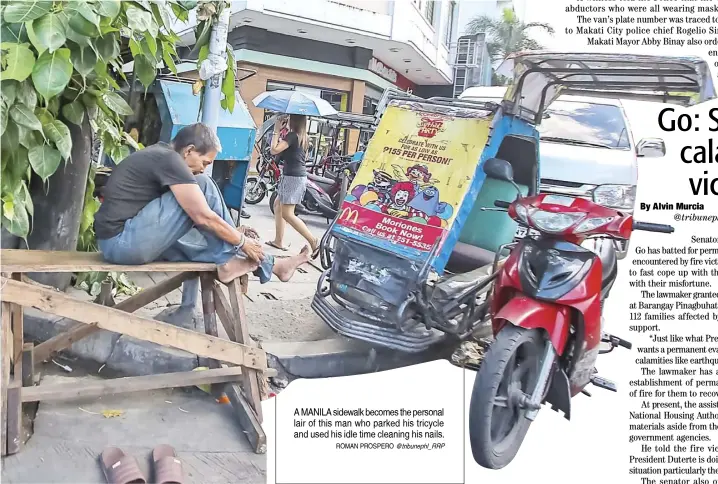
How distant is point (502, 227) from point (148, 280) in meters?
1.86

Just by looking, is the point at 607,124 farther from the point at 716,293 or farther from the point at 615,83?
the point at 716,293

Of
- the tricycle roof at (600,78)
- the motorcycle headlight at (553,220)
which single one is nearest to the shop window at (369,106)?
the tricycle roof at (600,78)

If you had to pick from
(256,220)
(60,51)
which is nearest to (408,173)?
(60,51)

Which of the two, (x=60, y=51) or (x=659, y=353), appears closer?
(x=60, y=51)

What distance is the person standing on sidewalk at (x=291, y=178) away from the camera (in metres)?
3.81

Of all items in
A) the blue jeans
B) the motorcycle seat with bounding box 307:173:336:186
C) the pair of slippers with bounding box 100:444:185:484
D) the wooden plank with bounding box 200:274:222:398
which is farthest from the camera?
the motorcycle seat with bounding box 307:173:336:186

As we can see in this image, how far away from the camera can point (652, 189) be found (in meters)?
2.09

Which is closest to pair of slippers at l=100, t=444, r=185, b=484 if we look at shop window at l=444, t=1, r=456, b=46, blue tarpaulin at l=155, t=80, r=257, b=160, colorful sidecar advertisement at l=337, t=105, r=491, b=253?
colorful sidecar advertisement at l=337, t=105, r=491, b=253

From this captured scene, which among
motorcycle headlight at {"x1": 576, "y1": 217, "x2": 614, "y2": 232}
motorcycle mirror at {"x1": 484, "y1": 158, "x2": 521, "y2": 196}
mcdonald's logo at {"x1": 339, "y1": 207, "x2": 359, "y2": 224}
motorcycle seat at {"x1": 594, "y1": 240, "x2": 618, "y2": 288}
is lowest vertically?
motorcycle seat at {"x1": 594, "y1": 240, "x2": 618, "y2": 288}

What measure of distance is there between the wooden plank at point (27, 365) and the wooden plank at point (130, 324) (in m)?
0.43

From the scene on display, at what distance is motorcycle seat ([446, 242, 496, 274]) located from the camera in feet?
9.24

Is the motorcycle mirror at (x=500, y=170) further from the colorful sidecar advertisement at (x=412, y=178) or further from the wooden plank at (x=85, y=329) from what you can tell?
the wooden plank at (x=85, y=329)

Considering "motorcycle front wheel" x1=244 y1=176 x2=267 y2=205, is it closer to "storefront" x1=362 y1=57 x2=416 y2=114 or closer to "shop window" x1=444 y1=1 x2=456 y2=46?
"storefront" x1=362 y1=57 x2=416 y2=114

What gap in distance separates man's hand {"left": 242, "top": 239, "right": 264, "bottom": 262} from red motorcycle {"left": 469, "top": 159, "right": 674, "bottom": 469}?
0.84 meters
